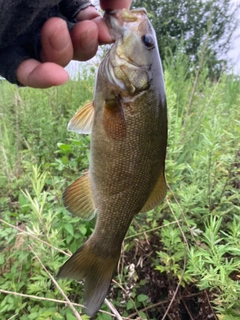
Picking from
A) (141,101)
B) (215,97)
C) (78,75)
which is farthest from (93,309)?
(78,75)

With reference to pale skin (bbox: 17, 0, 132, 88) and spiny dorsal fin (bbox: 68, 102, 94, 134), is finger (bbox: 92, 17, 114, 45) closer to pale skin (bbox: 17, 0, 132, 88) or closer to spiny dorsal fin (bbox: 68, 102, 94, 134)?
pale skin (bbox: 17, 0, 132, 88)

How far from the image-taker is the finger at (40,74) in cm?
107

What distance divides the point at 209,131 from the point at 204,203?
306 millimetres

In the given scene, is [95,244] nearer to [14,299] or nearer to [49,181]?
[14,299]

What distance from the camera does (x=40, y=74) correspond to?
1.09 metres

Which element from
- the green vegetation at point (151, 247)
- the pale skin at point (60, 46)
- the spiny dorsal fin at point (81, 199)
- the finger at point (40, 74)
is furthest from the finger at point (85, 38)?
the green vegetation at point (151, 247)

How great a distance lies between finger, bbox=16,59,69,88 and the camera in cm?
107

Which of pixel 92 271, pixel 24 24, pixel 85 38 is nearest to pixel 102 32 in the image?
pixel 85 38

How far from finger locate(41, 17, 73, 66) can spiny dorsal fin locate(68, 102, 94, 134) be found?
0.49ft

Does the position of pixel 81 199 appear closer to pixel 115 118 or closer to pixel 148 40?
pixel 115 118

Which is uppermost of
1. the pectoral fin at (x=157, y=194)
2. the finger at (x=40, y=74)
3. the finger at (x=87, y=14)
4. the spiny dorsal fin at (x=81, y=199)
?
the finger at (x=87, y=14)

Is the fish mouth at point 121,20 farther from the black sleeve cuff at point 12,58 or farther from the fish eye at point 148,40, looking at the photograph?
the black sleeve cuff at point 12,58

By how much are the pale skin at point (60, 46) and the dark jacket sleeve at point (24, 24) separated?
3cm

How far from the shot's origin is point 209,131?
165 cm
